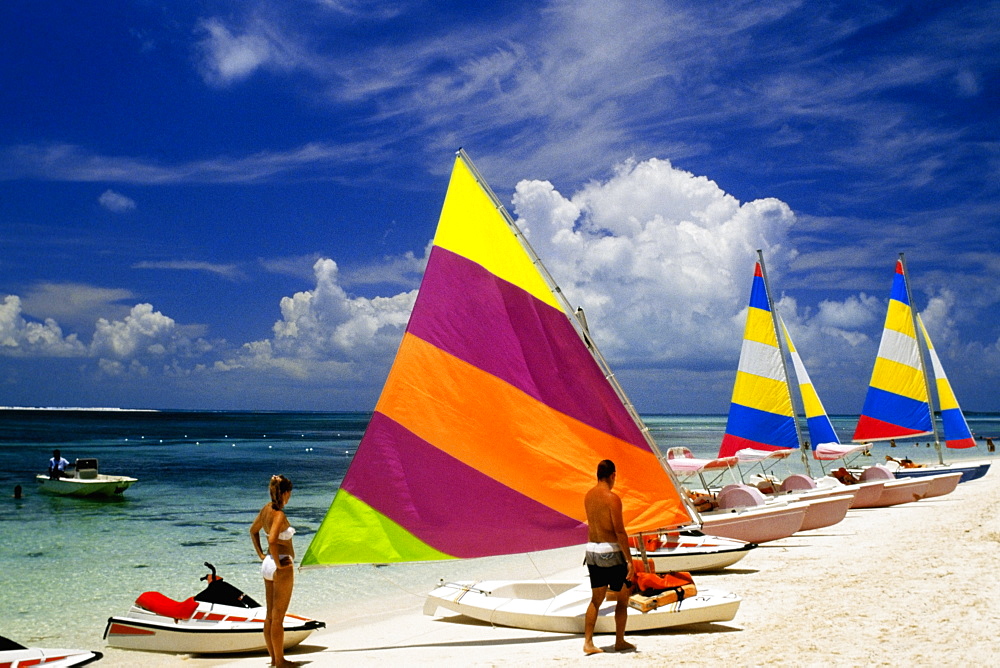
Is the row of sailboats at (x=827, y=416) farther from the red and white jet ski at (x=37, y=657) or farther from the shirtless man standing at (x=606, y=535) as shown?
the red and white jet ski at (x=37, y=657)

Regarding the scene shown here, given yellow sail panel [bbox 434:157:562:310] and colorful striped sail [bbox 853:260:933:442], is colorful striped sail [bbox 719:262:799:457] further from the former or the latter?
yellow sail panel [bbox 434:157:562:310]

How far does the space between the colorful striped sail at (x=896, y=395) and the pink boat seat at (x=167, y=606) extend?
22.2 metres

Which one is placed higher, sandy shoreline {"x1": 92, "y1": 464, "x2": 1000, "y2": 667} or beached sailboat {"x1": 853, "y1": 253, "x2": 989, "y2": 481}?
beached sailboat {"x1": 853, "y1": 253, "x2": 989, "y2": 481}

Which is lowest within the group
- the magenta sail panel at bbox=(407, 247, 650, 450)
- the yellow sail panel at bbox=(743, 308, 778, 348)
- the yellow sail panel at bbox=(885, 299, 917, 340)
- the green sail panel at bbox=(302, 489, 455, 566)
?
the green sail panel at bbox=(302, 489, 455, 566)

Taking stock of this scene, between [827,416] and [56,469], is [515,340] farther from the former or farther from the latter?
[56,469]

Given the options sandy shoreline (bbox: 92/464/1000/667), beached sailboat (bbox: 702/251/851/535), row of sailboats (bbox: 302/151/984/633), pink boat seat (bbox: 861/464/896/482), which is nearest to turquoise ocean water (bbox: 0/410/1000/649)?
sandy shoreline (bbox: 92/464/1000/667)

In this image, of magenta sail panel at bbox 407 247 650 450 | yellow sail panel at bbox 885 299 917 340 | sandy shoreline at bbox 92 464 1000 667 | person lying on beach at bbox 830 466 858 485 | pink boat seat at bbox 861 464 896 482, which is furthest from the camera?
yellow sail panel at bbox 885 299 917 340

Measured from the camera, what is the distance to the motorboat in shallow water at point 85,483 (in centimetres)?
2769

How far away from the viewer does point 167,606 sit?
858 cm

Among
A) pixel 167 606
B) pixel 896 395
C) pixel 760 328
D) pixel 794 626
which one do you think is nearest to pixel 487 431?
pixel 794 626

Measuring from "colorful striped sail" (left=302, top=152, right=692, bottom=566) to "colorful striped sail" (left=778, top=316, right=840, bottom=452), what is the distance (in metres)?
15.0

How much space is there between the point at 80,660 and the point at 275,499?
2396 millimetres

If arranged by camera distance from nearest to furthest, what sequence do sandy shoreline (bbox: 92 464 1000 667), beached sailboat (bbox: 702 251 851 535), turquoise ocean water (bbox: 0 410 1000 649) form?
sandy shoreline (bbox: 92 464 1000 667) → turquoise ocean water (bbox: 0 410 1000 649) → beached sailboat (bbox: 702 251 851 535)

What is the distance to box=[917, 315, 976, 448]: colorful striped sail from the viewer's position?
86.6ft
